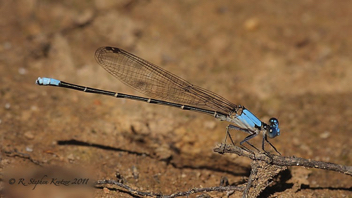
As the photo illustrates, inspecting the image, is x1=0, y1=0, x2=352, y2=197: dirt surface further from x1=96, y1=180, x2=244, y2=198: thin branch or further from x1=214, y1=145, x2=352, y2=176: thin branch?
x1=214, y1=145, x2=352, y2=176: thin branch

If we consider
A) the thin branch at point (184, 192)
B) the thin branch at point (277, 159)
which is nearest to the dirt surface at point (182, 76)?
the thin branch at point (184, 192)

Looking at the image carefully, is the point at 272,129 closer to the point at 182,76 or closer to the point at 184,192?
the point at 184,192

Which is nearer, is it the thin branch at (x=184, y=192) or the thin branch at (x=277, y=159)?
the thin branch at (x=277, y=159)

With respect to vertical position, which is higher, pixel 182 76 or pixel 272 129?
pixel 182 76

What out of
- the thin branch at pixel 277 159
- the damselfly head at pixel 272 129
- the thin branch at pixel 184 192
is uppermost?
the damselfly head at pixel 272 129

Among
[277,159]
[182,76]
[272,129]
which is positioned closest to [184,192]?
[277,159]

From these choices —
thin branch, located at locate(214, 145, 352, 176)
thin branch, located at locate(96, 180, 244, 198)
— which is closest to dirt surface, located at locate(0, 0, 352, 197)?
thin branch, located at locate(96, 180, 244, 198)

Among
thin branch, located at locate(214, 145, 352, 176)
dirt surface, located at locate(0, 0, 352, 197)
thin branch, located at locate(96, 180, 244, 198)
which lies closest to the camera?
thin branch, located at locate(214, 145, 352, 176)

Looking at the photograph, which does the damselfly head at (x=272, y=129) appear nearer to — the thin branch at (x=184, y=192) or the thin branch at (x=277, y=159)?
the thin branch at (x=277, y=159)

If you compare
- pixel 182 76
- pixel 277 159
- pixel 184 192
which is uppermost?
pixel 182 76

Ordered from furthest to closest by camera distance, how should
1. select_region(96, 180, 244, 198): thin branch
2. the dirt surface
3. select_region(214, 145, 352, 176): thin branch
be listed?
the dirt surface, select_region(96, 180, 244, 198): thin branch, select_region(214, 145, 352, 176): thin branch
